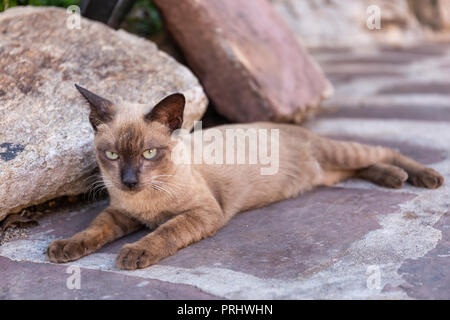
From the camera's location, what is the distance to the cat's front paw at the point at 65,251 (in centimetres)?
259

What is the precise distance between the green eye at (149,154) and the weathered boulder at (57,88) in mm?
415

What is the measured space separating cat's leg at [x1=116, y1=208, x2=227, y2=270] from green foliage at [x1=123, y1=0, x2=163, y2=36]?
269 centimetres

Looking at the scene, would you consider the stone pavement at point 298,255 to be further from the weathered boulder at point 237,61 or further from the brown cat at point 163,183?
the weathered boulder at point 237,61

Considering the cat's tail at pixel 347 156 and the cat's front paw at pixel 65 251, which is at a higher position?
the cat's tail at pixel 347 156

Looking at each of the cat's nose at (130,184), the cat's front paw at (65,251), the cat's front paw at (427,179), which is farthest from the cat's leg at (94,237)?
the cat's front paw at (427,179)

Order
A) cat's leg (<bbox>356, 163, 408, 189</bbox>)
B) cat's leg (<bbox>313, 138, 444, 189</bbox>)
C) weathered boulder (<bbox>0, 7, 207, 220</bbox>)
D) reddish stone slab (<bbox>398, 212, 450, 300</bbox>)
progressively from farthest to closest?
cat's leg (<bbox>313, 138, 444, 189</bbox>), cat's leg (<bbox>356, 163, 408, 189</bbox>), weathered boulder (<bbox>0, 7, 207, 220</bbox>), reddish stone slab (<bbox>398, 212, 450, 300</bbox>)

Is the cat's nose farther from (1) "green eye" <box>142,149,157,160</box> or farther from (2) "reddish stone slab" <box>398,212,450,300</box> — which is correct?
(2) "reddish stone slab" <box>398,212,450,300</box>

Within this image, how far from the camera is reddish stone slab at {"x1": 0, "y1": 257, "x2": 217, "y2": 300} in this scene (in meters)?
2.19

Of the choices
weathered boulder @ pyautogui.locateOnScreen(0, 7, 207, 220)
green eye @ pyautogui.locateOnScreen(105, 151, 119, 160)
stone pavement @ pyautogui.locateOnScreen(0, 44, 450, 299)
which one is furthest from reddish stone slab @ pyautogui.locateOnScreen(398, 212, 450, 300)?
weathered boulder @ pyautogui.locateOnScreen(0, 7, 207, 220)

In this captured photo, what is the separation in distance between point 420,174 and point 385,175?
22 cm

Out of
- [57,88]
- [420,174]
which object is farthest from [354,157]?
[57,88]

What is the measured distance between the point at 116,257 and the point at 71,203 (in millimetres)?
1061
